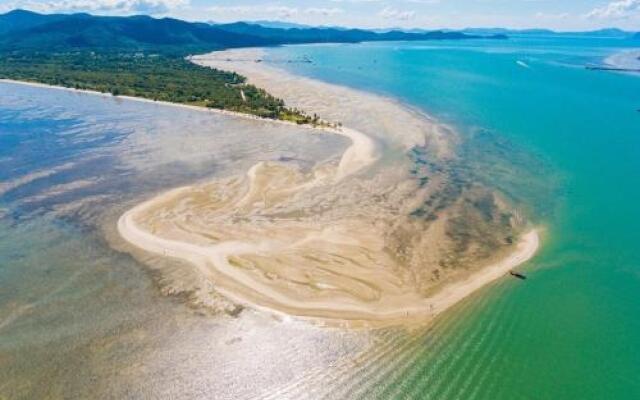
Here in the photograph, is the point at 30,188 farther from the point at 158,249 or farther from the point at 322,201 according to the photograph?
the point at 322,201

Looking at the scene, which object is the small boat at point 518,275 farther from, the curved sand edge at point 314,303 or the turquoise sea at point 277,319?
the turquoise sea at point 277,319

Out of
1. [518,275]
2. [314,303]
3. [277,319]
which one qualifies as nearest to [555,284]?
[518,275]

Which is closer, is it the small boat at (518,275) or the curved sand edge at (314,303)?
the curved sand edge at (314,303)

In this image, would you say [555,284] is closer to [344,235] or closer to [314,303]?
[344,235]

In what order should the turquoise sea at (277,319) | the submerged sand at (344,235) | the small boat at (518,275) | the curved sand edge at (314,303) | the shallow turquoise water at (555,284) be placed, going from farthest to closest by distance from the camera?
the small boat at (518,275) → the submerged sand at (344,235) → the curved sand edge at (314,303) → the shallow turquoise water at (555,284) → the turquoise sea at (277,319)

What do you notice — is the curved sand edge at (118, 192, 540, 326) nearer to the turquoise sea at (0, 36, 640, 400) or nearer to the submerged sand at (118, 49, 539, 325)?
the submerged sand at (118, 49, 539, 325)

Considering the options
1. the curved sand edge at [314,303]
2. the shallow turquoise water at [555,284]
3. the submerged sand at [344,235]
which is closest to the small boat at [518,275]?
the curved sand edge at [314,303]
